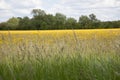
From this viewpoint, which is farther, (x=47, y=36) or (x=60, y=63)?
(x=47, y=36)

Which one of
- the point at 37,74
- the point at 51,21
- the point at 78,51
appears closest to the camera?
the point at 37,74

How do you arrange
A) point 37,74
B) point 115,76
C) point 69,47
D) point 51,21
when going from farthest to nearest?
1. point 51,21
2. point 69,47
3. point 37,74
4. point 115,76

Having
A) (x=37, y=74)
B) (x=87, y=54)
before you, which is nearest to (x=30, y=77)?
(x=37, y=74)

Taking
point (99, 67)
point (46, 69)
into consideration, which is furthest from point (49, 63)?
point (99, 67)

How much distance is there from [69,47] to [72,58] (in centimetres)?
112

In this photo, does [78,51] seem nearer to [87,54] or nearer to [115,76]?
[87,54]

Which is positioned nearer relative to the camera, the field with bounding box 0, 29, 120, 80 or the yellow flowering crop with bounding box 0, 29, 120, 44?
the field with bounding box 0, 29, 120, 80

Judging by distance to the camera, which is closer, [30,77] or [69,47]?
[30,77]

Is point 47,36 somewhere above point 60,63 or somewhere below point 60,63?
above

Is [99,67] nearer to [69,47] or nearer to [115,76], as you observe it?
[115,76]

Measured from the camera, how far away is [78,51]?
5.43 metres

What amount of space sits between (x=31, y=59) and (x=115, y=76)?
163cm

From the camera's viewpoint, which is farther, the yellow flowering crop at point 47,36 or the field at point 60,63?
the yellow flowering crop at point 47,36

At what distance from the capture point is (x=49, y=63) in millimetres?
5035
